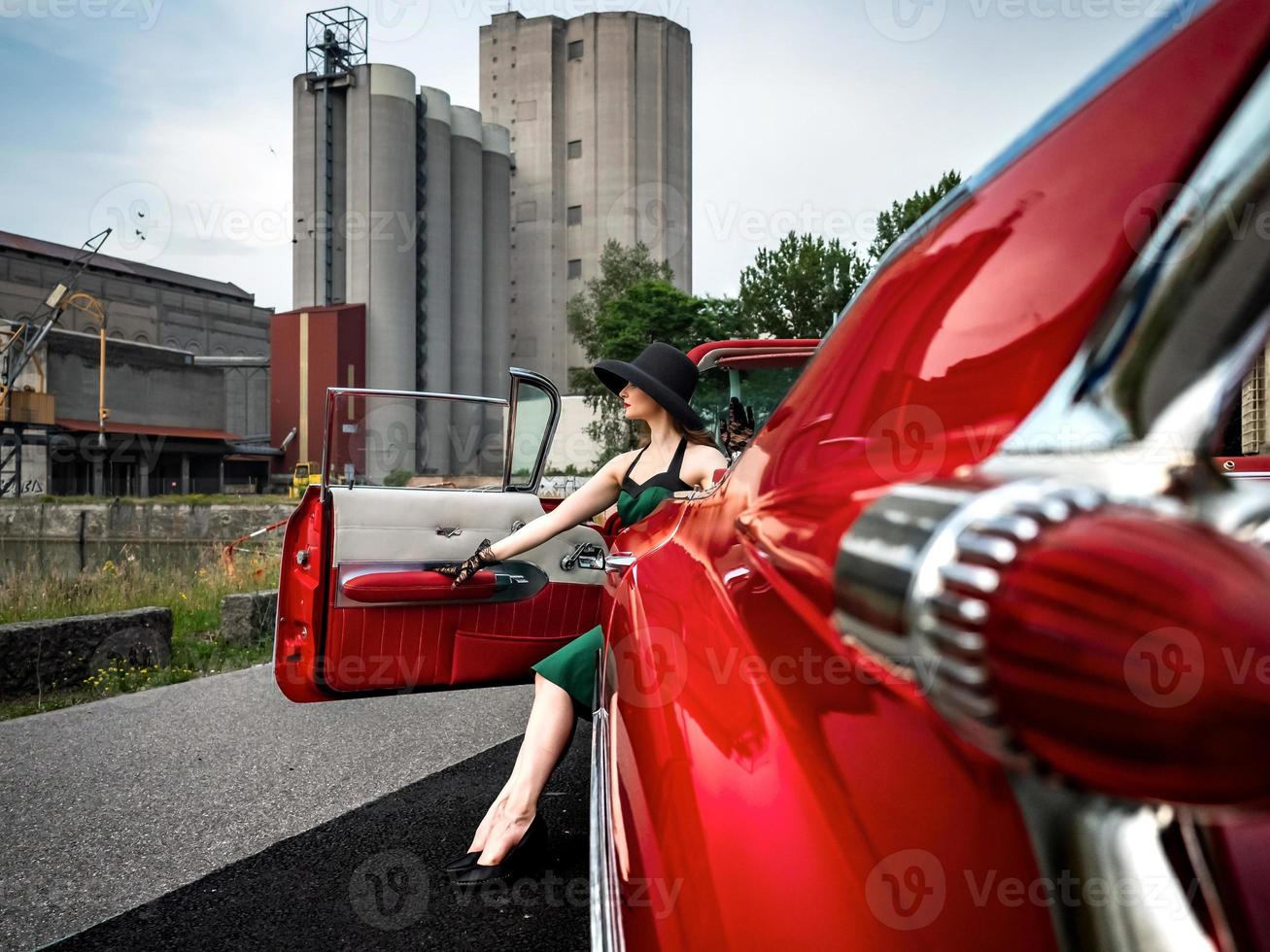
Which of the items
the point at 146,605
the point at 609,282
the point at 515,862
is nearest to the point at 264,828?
the point at 515,862

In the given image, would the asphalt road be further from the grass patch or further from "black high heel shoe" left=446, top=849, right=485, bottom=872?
the grass patch

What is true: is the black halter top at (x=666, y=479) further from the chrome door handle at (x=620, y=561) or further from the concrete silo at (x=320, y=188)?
the concrete silo at (x=320, y=188)

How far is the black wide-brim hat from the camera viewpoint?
2.93 meters

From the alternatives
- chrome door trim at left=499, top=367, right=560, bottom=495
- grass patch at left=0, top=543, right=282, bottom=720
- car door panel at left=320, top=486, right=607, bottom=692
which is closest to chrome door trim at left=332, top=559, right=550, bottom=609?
car door panel at left=320, top=486, right=607, bottom=692

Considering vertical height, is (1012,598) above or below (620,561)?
above

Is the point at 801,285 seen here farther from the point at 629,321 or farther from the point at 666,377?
the point at 666,377

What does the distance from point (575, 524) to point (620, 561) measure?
46.6 inches

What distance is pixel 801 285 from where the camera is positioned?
100 ft

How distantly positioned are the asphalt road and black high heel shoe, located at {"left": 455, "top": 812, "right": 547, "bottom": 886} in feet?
0.29

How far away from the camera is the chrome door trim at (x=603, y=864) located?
115 centimetres

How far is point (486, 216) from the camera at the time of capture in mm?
58094

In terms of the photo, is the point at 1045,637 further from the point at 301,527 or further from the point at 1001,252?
the point at 301,527

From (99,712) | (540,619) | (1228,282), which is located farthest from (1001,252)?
(99,712)

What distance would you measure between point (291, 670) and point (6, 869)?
0.99 m
